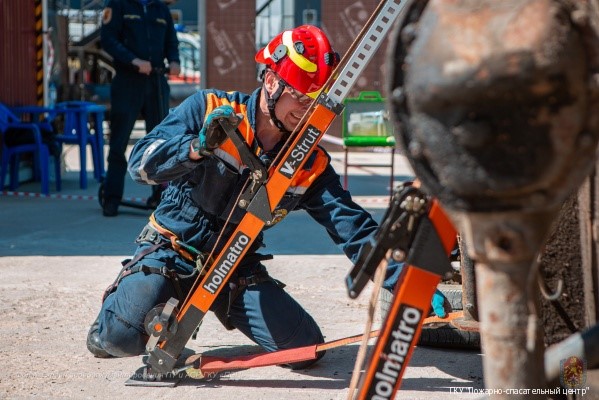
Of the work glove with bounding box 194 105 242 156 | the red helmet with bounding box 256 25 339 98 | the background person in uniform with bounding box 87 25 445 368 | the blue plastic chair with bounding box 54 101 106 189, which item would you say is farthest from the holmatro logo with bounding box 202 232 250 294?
the blue plastic chair with bounding box 54 101 106 189

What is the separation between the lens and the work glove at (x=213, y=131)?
3.42m

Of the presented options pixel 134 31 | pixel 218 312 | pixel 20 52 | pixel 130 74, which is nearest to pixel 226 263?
pixel 218 312

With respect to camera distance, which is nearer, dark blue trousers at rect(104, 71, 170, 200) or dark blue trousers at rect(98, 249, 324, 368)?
dark blue trousers at rect(98, 249, 324, 368)

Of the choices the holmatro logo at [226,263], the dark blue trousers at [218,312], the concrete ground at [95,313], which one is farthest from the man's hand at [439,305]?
the holmatro logo at [226,263]

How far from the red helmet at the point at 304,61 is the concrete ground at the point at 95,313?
1.27 meters

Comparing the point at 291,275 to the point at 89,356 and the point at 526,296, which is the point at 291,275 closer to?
the point at 89,356

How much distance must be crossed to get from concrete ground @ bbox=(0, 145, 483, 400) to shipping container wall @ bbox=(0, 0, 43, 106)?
8.82ft

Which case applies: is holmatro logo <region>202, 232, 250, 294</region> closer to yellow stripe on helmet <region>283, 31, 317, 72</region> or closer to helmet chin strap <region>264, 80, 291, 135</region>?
helmet chin strap <region>264, 80, 291, 135</region>

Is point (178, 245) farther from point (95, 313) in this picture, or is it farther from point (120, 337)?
point (95, 313)

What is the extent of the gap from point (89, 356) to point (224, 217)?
0.94m

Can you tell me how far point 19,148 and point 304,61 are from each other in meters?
6.79

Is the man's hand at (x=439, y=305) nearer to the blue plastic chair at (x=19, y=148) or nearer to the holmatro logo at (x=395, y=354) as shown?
the holmatro logo at (x=395, y=354)

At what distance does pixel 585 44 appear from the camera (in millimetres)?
1430

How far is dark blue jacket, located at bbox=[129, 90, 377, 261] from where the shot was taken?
3789 mm
